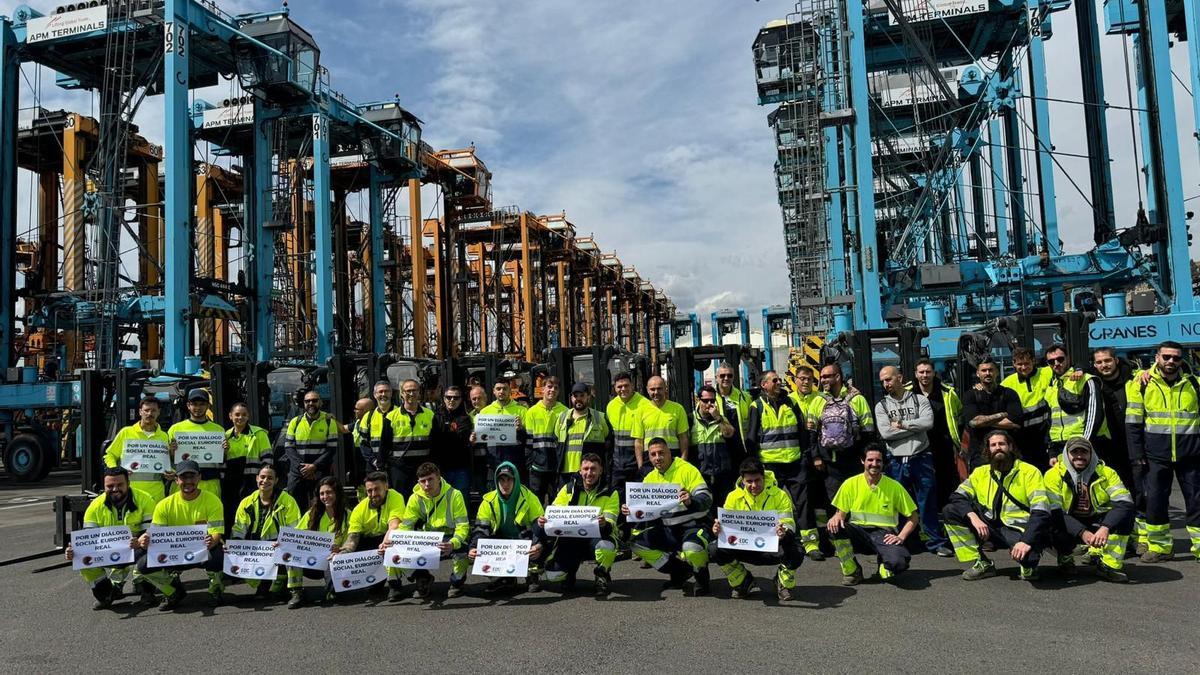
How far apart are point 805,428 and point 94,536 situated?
21.4ft

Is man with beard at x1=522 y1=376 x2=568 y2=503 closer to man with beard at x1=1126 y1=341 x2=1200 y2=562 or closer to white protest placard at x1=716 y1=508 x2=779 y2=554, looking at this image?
white protest placard at x1=716 y1=508 x2=779 y2=554

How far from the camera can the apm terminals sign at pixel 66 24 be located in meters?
24.0

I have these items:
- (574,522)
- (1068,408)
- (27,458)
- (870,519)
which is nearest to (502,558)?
(574,522)

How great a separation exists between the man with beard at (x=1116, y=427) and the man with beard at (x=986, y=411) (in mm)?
744

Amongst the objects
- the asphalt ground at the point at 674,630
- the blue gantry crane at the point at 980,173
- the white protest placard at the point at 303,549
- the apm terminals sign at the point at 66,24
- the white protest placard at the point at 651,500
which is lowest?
the asphalt ground at the point at 674,630

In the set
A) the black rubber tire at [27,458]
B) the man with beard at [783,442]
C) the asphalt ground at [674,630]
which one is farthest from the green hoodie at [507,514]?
the black rubber tire at [27,458]

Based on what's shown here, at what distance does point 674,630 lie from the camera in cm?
574

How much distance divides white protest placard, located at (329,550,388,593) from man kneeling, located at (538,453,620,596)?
1.41 meters

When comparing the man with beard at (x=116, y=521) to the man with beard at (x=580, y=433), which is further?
the man with beard at (x=580, y=433)

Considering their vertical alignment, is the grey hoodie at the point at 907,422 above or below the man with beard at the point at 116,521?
above

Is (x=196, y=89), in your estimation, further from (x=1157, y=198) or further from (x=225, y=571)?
(x=1157, y=198)

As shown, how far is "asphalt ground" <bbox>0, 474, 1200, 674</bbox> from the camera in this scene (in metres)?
5.03

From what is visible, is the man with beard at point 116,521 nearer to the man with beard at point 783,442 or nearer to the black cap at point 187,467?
the black cap at point 187,467

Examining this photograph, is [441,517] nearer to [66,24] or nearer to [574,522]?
[574,522]
